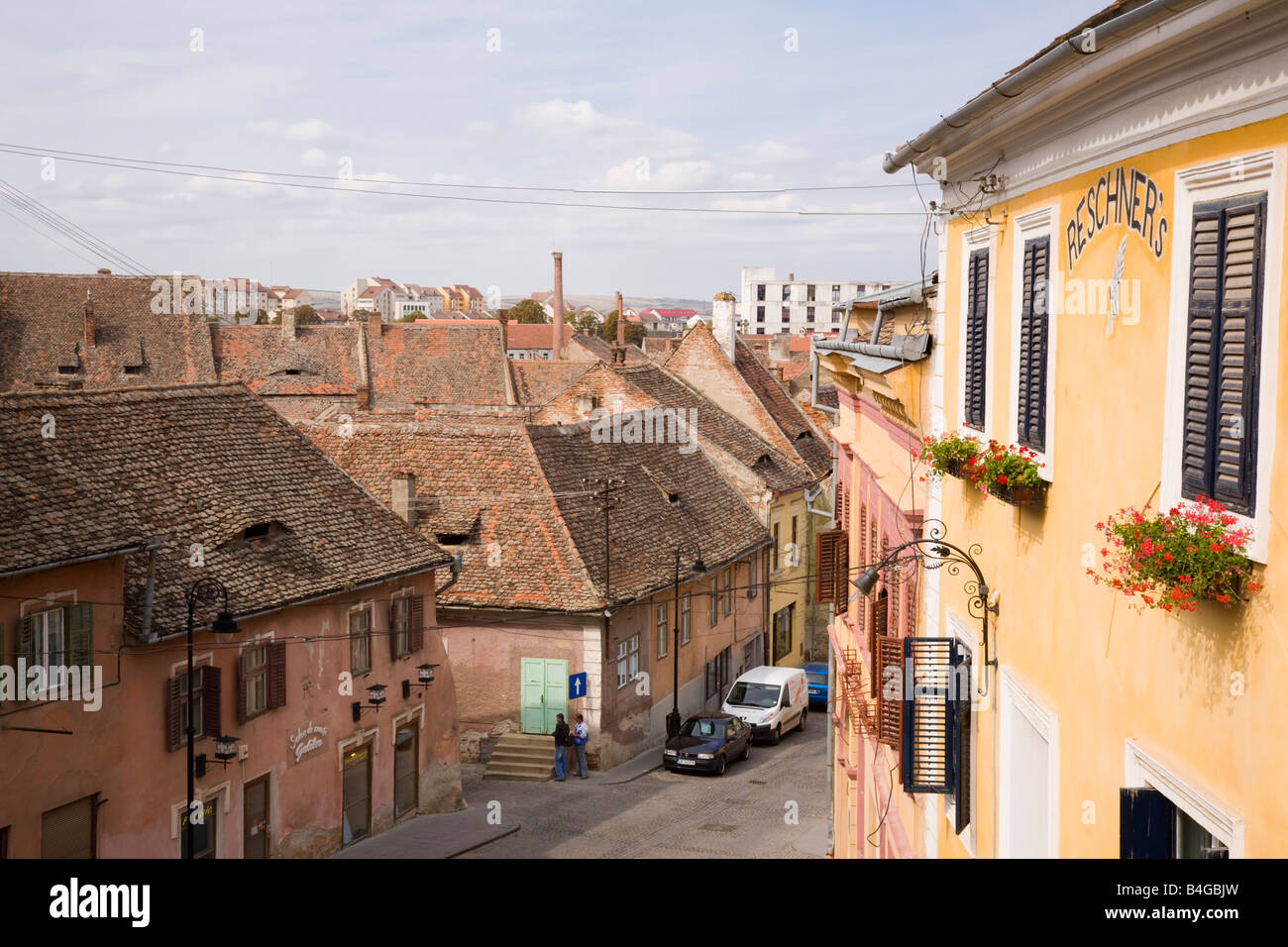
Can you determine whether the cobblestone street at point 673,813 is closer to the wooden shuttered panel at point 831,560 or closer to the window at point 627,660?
the window at point 627,660

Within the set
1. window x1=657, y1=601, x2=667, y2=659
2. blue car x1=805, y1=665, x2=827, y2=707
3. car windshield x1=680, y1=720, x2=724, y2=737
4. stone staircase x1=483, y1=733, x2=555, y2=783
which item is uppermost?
window x1=657, y1=601, x2=667, y2=659

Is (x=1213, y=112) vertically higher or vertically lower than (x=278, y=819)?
higher

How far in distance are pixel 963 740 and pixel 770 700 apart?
3060cm

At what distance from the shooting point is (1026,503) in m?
8.62

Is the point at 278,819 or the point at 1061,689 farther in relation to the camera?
the point at 278,819

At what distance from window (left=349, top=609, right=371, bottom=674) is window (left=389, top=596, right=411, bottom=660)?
93cm

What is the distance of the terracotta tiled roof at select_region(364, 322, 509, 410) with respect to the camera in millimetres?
71625

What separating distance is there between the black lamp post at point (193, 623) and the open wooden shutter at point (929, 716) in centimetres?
1370

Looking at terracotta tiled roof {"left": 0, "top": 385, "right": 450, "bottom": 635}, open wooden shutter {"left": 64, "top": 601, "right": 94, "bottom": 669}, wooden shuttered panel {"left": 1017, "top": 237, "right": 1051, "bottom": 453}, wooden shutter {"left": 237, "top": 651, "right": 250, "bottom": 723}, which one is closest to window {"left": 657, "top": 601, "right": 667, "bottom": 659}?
terracotta tiled roof {"left": 0, "top": 385, "right": 450, "bottom": 635}

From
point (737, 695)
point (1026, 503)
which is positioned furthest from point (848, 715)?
point (737, 695)

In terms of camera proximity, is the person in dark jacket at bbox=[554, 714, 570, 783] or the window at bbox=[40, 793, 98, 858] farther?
the person in dark jacket at bbox=[554, 714, 570, 783]

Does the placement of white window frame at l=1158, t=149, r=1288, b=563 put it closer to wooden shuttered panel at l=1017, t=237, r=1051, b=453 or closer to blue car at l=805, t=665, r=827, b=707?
wooden shuttered panel at l=1017, t=237, r=1051, b=453

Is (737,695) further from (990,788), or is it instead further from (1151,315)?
(1151,315)
